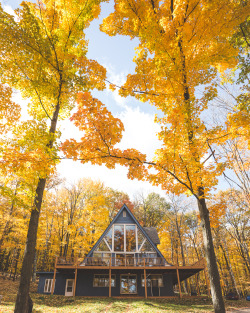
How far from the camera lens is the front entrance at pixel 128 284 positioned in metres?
14.5

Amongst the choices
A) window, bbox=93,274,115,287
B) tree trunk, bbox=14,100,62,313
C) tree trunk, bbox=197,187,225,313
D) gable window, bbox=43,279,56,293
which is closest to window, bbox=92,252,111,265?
window, bbox=93,274,115,287

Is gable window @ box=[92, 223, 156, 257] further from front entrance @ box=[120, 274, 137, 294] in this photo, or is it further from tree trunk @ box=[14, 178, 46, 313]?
tree trunk @ box=[14, 178, 46, 313]

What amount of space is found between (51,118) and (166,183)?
4.99 metres

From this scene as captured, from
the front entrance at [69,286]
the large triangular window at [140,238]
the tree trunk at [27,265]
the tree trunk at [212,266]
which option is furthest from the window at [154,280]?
the tree trunk at [27,265]

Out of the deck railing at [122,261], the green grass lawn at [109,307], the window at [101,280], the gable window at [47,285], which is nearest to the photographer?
the green grass lawn at [109,307]

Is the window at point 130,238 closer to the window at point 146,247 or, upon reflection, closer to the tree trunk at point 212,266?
the window at point 146,247

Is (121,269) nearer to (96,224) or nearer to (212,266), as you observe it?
(96,224)

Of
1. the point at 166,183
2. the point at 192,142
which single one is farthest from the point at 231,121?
the point at 166,183

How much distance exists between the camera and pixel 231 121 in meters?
5.03

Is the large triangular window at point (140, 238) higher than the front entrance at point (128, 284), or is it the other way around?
the large triangular window at point (140, 238)

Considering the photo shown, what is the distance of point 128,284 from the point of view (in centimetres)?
1476

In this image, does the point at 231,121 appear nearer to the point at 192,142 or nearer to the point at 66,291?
the point at 192,142

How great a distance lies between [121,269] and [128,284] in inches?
92.5

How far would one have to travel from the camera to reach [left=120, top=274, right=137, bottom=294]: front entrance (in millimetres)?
14485
